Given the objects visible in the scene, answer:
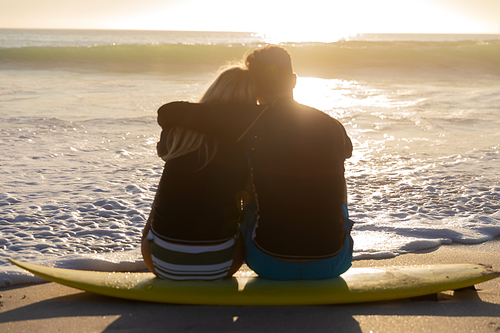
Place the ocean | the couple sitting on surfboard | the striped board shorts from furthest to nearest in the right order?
the ocean → the striped board shorts → the couple sitting on surfboard

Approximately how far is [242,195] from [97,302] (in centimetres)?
83

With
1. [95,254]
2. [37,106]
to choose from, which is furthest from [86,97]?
[95,254]

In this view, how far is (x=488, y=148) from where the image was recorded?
6105 mm

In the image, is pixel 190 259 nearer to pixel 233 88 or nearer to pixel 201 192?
pixel 201 192

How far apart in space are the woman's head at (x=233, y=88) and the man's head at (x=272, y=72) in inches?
1.5

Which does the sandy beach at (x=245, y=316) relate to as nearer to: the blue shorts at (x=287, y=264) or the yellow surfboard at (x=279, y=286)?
the yellow surfboard at (x=279, y=286)

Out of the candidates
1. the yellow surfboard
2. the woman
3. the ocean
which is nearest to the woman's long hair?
the woman

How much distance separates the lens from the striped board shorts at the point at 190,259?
200 cm

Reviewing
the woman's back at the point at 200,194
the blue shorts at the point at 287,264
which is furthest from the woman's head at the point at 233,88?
the blue shorts at the point at 287,264

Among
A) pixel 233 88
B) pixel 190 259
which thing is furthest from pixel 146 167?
pixel 233 88

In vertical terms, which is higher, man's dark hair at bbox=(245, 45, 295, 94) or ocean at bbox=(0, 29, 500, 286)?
man's dark hair at bbox=(245, 45, 295, 94)

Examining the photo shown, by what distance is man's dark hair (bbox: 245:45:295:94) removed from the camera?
192 cm

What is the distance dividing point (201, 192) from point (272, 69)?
1.97 feet

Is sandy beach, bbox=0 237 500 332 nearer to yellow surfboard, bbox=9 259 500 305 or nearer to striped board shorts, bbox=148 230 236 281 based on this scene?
yellow surfboard, bbox=9 259 500 305
